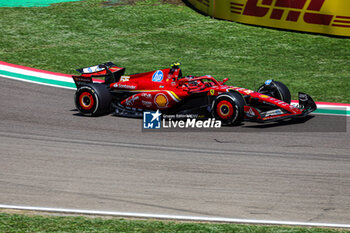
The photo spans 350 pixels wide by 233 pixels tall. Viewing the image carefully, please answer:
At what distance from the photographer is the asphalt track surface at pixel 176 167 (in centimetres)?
736

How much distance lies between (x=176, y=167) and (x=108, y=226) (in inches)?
109

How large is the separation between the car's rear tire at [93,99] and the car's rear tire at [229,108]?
2.51m

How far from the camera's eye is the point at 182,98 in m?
11.7

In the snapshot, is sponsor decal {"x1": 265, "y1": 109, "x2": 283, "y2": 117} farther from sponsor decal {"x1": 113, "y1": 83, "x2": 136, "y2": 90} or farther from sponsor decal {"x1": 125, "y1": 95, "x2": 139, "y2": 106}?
sponsor decal {"x1": 113, "y1": 83, "x2": 136, "y2": 90}

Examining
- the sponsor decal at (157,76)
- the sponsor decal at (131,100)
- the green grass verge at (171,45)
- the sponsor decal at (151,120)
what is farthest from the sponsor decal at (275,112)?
the green grass verge at (171,45)

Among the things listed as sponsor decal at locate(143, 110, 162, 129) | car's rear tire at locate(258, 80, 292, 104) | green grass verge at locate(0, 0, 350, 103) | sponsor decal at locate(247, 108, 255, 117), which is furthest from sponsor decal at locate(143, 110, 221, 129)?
green grass verge at locate(0, 0, 350, 103)

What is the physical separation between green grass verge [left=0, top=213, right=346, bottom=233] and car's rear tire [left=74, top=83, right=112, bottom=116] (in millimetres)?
5684

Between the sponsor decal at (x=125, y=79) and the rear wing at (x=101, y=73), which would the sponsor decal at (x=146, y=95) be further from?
the rear wing at (x=101, y=73)

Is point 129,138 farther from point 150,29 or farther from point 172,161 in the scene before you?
point 150,29

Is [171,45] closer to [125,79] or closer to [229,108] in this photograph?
[125,79]

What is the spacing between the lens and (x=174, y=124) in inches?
462

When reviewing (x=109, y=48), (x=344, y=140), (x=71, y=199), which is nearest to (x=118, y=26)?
(x=109, y=48)

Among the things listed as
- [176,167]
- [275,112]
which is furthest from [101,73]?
[176,167]

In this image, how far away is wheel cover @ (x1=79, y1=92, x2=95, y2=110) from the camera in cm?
1216
